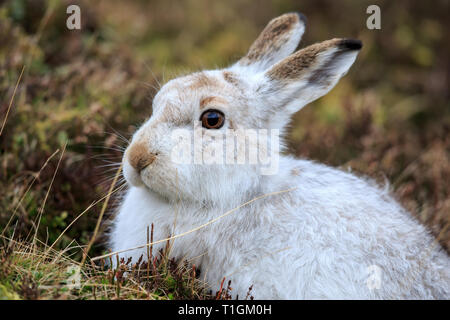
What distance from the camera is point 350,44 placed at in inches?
150

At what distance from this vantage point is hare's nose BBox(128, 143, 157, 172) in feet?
12.5

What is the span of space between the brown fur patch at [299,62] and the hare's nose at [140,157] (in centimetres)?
124

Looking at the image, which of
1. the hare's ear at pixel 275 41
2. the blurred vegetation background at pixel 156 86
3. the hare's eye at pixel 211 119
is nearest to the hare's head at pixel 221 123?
the hare's eye at pixel 211 119

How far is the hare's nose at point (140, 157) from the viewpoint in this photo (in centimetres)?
381

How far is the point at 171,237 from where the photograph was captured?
3926 millimetres

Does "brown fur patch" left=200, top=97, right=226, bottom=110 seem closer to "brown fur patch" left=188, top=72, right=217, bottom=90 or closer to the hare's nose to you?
"brown fur patch" left=188, top=72, right=217, bottom=90

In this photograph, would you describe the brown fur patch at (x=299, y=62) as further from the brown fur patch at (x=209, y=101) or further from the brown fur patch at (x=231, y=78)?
the brown fur patch at (x=209, y=101)

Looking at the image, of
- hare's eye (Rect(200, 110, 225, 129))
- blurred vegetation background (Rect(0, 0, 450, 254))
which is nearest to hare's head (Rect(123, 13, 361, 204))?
hare's eye (Rect(200, 110, 225, 129))

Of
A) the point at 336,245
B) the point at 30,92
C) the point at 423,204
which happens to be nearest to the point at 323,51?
the point at 336,245

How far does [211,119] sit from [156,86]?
3540 millimetres

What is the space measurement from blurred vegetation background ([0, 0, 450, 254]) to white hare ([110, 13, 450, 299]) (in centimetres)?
99

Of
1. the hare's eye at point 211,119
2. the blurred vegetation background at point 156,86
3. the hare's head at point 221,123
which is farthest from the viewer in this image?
the blurred vegetation background at point 156,86

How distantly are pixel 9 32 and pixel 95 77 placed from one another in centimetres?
130
